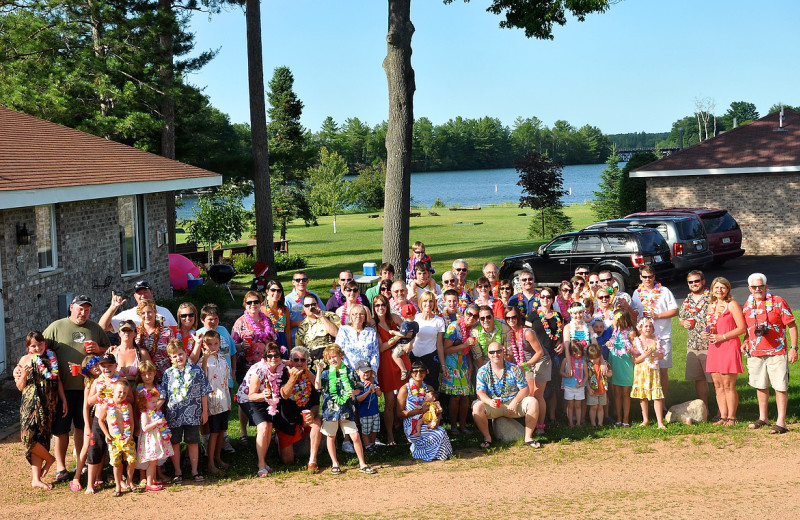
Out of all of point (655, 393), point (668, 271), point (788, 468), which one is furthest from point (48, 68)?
point (788, 468)

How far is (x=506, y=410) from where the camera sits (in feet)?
30.5

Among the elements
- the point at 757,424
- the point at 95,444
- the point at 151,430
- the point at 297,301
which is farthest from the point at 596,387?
the point at 95,444

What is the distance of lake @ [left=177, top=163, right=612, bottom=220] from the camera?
88.9 metres

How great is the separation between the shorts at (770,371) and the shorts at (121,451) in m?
6.63

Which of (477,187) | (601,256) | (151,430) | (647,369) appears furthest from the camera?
(477,187)

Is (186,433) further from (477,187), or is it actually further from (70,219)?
(477,187)

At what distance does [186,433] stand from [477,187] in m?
109

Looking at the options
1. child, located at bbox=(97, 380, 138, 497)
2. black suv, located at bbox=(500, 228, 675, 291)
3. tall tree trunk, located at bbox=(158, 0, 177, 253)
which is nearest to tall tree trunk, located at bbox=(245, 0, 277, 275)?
tall tree trunk, located at bbox=(158, 0, 177, 253)

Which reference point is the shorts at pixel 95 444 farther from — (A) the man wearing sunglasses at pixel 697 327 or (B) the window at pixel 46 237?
(A) the man wearing sunglasses at pixel 697 327

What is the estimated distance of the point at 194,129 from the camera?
91.5ft

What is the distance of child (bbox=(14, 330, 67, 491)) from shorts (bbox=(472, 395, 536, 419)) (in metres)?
4.32

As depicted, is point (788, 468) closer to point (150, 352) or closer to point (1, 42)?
point (150, 352)

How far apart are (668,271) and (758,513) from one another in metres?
11.9

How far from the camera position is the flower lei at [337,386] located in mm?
8625
